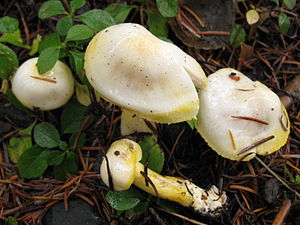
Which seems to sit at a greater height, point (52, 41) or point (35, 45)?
point (52, 41)

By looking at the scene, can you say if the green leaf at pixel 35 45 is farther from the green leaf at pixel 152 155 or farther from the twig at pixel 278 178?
the twig at pixel 278 178

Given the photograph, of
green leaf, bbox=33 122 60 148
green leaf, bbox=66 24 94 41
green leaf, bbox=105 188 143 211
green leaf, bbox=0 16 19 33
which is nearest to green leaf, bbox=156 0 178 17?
green leaf, bbox=66 24 94 41

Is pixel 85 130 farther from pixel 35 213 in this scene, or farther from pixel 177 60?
pixel 177 60

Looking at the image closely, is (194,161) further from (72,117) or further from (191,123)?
(72,117)

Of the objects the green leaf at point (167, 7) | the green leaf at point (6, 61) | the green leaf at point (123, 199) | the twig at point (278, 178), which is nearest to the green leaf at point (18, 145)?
the green leaf at point (6, 61)

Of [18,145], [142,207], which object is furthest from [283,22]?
[18,145]

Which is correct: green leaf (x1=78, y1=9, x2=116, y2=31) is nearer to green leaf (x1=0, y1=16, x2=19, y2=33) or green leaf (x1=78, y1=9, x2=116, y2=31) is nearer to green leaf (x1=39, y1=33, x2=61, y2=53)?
green leaf (x1=39, y1=33, x2=61, y2=53)

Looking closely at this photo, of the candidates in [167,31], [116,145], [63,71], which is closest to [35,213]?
[116,145]
